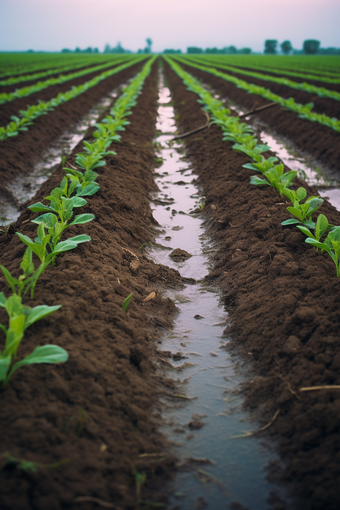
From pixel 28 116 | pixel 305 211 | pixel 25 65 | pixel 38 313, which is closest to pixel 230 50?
→ pixel 25 65

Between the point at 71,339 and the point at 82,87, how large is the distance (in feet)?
43.5

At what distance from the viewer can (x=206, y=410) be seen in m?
2.21

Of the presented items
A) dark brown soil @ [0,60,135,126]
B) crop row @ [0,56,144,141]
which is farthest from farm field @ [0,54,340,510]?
dark brown soil @ [0,60,135,126]

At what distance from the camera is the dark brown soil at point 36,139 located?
624cm

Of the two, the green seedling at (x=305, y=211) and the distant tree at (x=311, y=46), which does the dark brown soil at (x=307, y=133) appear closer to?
the green seedling at (x=305, y=211)

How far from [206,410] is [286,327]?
79cm

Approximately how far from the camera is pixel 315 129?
806 cm

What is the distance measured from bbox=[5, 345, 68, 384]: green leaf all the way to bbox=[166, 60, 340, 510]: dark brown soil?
1.18 m

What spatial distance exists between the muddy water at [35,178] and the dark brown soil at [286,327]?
2755 mm

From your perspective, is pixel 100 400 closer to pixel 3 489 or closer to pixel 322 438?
pixel 3 489

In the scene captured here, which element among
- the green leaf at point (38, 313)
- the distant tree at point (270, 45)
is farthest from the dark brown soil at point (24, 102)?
the distant tree at point (270, 45)

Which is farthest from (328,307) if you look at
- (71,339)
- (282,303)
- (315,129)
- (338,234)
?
(315,129)

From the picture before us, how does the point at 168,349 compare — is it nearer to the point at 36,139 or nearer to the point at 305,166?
the point at 305,166

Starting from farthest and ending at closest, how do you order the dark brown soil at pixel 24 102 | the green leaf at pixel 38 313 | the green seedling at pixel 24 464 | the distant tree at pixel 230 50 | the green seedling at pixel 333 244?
the distant tree at pixel 230 50, the dark brown soil at pixel 24 102, the green seedling at pixel 333 244, the green leaf at pixel 38 313, the green seedling at pixel 24 464
